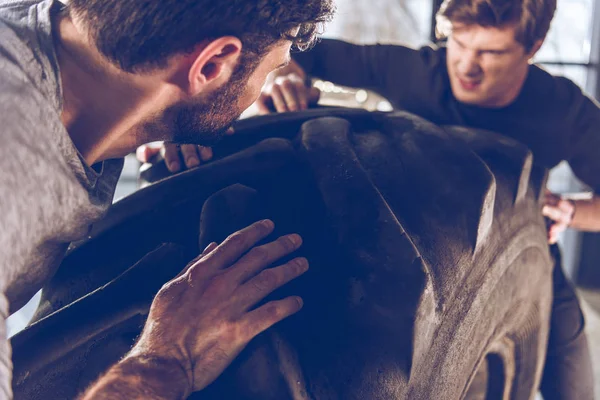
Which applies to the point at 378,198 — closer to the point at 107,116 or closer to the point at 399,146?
the point at 399,146

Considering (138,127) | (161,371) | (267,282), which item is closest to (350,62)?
(138,127)

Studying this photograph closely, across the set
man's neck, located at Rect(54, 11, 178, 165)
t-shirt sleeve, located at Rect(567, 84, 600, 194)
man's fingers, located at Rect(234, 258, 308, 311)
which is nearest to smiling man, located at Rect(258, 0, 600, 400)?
t-shirt sleeve, located at Rect(567, 84, 600, 194)

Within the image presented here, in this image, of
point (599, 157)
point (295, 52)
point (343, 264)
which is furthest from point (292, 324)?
point (599, 157)

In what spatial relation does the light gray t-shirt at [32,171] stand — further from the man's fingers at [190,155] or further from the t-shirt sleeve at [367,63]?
the t-shirt sleeve at [367,63]

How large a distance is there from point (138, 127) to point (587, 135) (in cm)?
82

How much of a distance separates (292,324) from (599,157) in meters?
0.78

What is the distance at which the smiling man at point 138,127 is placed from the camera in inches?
20.4

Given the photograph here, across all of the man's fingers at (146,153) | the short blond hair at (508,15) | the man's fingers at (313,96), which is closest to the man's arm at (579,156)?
the short blond hair at (508,15)

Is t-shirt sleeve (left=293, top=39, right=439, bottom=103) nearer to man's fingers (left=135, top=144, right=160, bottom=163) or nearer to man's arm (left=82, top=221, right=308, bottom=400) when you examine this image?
man's fingers (left=135, top=144, right=160, bottom=163)

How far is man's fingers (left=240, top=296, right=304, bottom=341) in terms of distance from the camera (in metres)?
0.55

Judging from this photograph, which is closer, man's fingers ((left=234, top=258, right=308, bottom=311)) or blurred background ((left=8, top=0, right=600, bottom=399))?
man's fingers ((left=234, top=258, right=308, bottom=311))

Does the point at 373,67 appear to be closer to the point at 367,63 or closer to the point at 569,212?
the point at 367,63

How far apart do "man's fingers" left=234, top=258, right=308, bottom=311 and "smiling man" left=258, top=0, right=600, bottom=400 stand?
47 centimetres

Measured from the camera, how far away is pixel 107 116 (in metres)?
0.66
